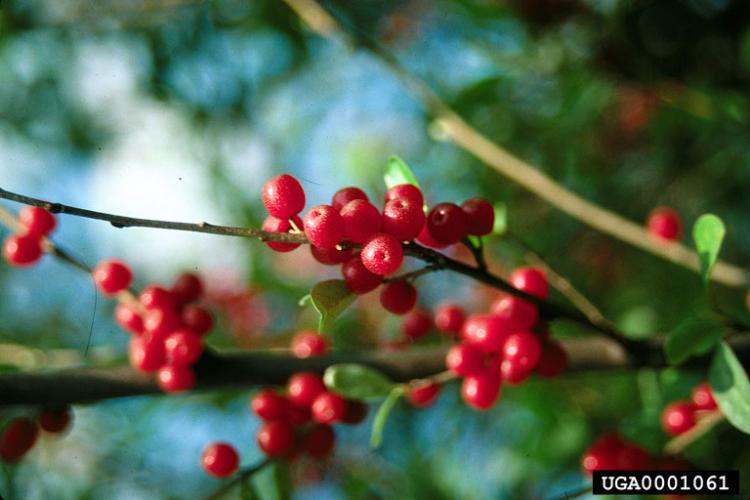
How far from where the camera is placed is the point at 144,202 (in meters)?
0.95

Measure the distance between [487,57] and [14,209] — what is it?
1112mm

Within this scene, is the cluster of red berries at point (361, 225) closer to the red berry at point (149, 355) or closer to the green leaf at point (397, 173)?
the green leaf at point (397, 173)

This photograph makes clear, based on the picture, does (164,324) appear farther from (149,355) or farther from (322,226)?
(322,226)

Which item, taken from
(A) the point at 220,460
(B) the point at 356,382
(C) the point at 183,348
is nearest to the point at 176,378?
(C) the point at 183,348

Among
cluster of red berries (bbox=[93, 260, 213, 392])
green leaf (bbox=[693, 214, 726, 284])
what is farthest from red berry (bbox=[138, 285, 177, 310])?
green leaf (bbox=[693, 214, 726, 284])

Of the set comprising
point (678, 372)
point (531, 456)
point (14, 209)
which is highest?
point (14, 209)

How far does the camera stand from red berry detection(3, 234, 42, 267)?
0.99 m

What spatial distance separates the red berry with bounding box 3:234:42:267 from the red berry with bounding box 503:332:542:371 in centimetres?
69

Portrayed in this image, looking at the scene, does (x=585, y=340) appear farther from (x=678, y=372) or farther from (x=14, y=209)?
(x=14, y=209)

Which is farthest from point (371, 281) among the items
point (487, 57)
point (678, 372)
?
point (487, 57)

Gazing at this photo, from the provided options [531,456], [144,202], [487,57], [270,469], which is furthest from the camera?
[487,57]

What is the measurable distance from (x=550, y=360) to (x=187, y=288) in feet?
1.81

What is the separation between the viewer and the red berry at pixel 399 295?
0.76m

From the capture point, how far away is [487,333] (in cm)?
93
